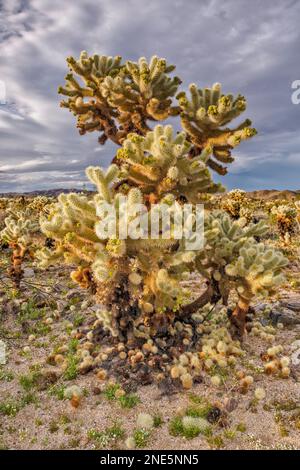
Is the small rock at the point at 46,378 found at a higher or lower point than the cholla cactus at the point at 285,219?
lower

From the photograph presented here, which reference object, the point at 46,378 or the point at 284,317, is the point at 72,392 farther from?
the point at 284,317

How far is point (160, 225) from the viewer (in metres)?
5.70

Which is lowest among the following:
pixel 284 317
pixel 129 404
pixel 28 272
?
pixel 129 404

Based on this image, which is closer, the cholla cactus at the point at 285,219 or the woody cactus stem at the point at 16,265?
the woody cactus stem at the point at 16,265

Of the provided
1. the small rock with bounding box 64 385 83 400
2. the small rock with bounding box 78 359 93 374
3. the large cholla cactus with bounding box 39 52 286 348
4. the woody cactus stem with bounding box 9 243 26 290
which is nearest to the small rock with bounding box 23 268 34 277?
the woody cactus stem with bounding box 9 243 26 290

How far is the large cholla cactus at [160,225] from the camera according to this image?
227 inches

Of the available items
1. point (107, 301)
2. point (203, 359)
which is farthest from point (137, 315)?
point (203, 359)

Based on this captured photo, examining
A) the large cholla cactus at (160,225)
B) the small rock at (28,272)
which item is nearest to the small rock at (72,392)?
the large cholla cactus at (160,225)

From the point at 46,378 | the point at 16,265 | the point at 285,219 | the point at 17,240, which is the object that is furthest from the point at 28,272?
the point at 285,219

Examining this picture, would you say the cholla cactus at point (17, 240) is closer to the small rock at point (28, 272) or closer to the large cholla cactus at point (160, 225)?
the small rock at point (28, 272)
